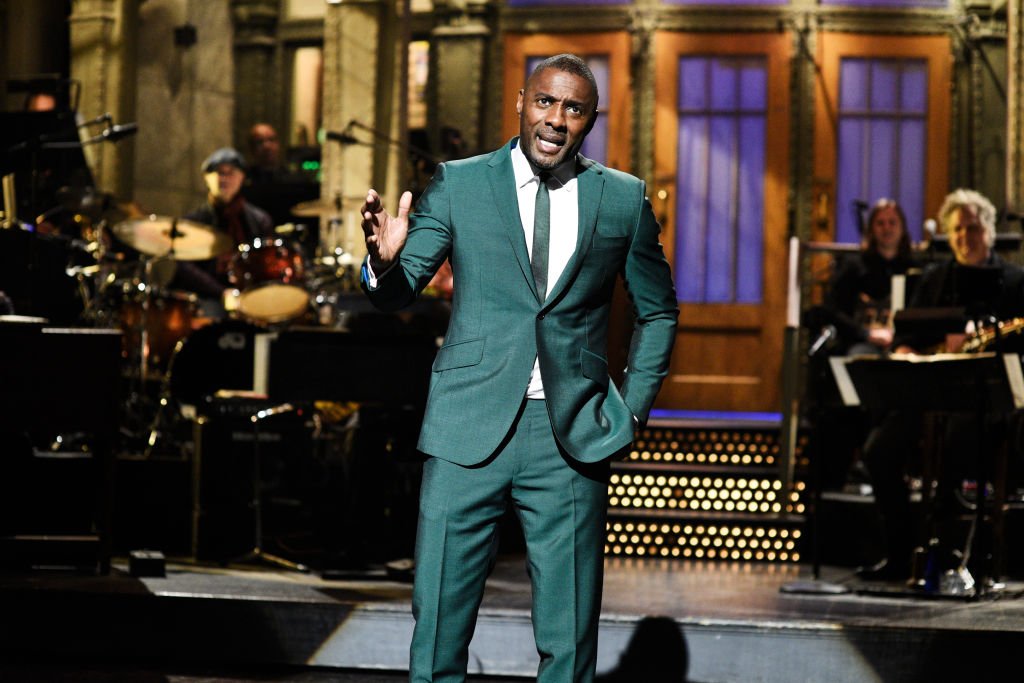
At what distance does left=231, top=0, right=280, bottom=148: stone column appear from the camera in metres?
10.6

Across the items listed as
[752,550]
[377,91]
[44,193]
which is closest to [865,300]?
[752,550]

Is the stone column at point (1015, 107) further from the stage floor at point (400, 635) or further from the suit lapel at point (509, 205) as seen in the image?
the suit lapel at point (509, 205)

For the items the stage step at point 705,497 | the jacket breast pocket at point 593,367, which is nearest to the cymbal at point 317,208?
the stage step at point 705,497

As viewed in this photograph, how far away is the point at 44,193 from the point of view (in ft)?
26.7

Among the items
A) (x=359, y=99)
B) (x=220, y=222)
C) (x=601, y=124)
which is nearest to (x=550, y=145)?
(x=220, y=222)

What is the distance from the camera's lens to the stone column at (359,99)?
9766mm

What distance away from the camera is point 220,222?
26.2 feet

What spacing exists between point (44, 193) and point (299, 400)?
3.64 meters

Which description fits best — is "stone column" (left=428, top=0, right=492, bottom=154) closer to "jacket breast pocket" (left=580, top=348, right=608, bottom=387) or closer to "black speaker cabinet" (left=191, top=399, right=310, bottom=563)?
"black speaker cabinet" (left=191, top=399, right=310, bottom=563)

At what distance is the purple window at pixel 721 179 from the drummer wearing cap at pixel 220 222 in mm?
3167

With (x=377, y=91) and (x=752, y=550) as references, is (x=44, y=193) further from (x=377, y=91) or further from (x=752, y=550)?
(x=752, y=550)

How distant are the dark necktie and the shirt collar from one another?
0.03 metres

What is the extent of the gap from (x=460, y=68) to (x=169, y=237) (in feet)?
11.5

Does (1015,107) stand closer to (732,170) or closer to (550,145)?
(732,170)
